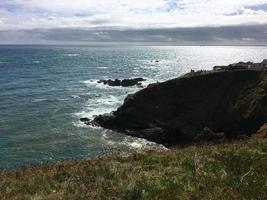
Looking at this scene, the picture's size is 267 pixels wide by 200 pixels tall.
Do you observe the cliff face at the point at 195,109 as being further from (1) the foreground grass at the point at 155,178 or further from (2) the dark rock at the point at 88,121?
(1) the foreground grass at the point at 155,178

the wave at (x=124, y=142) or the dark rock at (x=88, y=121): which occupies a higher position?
the dark rock at (x=88, y=121)

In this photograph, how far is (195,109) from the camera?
187 feet

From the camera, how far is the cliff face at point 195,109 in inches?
2020

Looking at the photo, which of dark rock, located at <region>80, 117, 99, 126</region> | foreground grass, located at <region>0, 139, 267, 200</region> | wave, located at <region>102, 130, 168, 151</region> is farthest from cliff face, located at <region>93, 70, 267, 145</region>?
foreground grass, located at <region>0, 139, 267, 200</region>

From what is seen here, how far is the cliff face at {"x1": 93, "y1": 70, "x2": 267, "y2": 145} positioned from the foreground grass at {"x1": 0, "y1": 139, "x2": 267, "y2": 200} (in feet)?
110

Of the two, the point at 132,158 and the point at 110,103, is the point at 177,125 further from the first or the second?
the point at 132,158

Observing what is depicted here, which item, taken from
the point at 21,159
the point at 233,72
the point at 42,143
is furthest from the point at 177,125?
the point at 21,159

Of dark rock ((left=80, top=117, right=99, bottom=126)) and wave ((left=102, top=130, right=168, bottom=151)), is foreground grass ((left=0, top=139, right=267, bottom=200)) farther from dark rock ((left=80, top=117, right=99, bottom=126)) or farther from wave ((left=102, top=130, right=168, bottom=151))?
dark rock ((left=80, top=117, right=99, bottom=126))

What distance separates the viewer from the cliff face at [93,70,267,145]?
168 ft

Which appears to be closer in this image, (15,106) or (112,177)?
(112,177)

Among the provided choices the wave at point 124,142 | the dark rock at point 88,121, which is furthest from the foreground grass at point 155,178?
the dark rock at point 88,121

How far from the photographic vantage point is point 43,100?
8156 cm

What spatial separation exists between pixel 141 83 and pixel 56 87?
2550 cm

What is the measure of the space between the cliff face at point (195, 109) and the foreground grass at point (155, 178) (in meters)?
33.6
